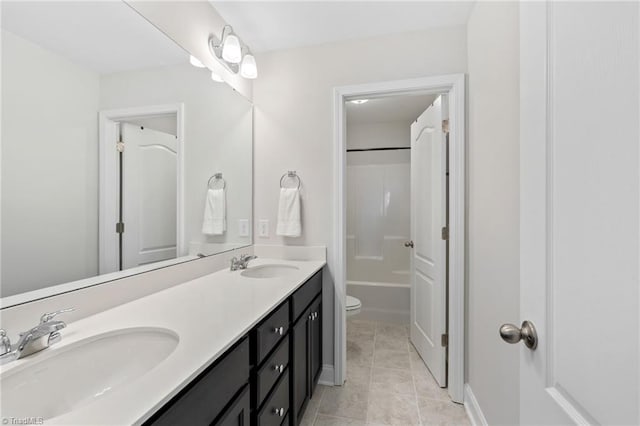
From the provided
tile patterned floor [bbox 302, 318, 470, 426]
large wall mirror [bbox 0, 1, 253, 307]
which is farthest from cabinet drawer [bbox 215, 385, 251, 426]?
tile patterned floor [bbox 302, 318, 470, 426]

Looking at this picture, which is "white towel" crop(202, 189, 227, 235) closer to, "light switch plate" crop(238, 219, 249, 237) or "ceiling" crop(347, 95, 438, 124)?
"light switch plate" crop(238, 219, 249, 237)

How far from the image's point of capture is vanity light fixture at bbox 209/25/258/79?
1678 mm

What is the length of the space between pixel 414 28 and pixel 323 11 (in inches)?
24.2

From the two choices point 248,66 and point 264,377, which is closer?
point 264,377

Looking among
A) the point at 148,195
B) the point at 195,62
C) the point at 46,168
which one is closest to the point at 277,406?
the point at 148,195

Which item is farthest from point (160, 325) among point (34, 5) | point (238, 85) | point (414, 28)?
point (414, 28)

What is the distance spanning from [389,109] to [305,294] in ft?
8.22

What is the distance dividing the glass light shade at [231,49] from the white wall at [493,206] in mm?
1397

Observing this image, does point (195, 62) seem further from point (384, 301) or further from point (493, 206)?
point (384, 301)

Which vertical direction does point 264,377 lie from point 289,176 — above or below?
below

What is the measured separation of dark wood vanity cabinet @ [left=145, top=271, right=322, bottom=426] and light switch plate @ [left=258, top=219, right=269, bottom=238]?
56 cm

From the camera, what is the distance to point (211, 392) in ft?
2.34

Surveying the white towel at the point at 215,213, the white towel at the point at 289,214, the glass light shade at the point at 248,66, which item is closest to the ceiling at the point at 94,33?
the glass light shade at the point at 248,66

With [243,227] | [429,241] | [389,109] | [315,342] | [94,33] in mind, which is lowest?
[315,342]
